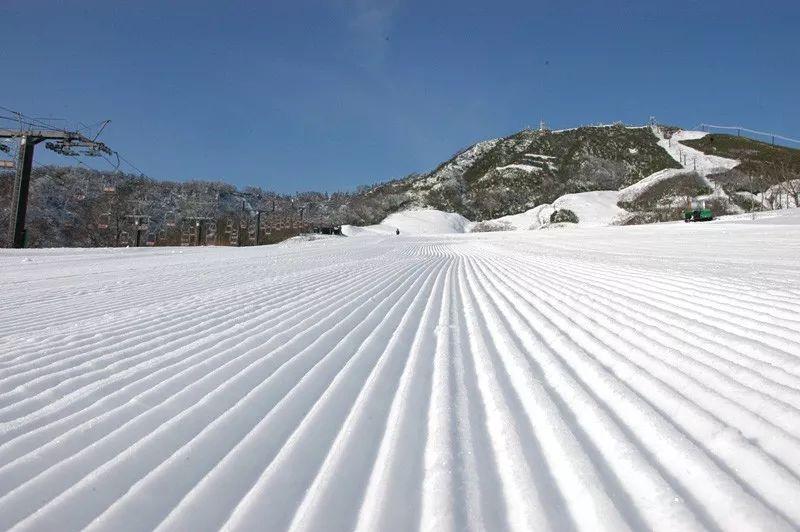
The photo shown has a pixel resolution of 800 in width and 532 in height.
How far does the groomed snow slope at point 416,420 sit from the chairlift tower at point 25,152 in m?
16.5

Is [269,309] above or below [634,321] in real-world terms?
below

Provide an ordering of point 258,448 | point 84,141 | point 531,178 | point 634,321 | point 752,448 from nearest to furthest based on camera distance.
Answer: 1. point 752,448
2. point 258,448
3. point 634,321
4. point 84,141
5. point 531,178

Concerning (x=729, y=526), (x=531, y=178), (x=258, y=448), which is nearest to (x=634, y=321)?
(x=729, y=526)

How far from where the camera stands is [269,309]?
14.8ft

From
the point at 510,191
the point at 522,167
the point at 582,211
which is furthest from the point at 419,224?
the point at 522,167

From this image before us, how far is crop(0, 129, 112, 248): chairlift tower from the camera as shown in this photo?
54.1 feet

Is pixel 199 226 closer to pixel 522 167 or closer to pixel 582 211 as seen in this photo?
pixel 582 211

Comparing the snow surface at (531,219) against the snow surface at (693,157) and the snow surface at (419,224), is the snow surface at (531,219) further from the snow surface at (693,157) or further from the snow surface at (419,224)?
the snow surface at (693,157)

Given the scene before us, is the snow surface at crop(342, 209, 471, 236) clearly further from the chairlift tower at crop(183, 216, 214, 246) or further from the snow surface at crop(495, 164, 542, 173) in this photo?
the snow surface at crop(495, 164, 542, 173)

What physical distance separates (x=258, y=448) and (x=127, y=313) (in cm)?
358

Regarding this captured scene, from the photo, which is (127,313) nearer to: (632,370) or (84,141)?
(632,370)

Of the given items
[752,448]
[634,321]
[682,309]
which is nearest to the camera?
[752,448]

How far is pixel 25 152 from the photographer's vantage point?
17031 millimetres

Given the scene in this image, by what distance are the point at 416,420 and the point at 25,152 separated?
829 inches
